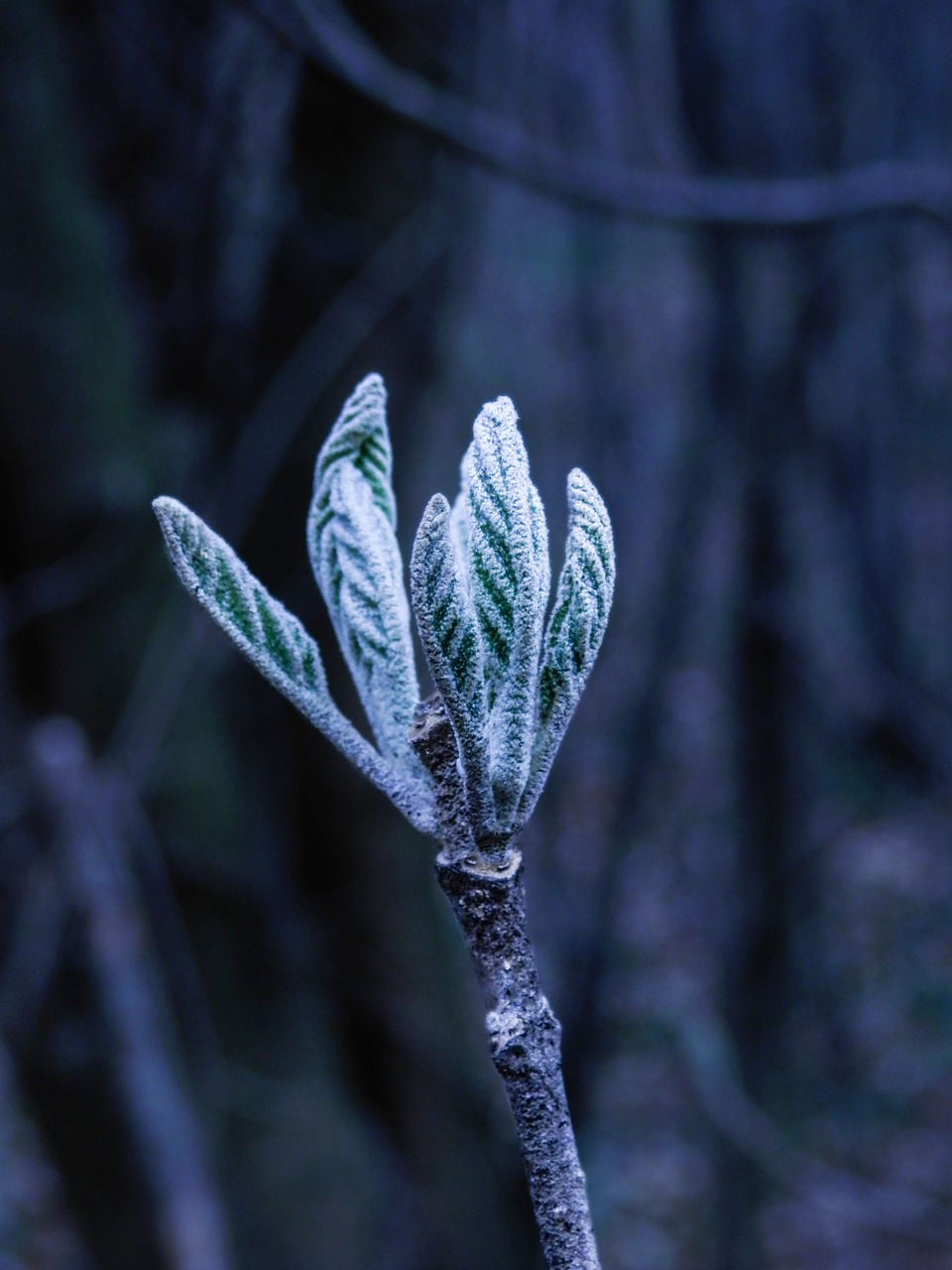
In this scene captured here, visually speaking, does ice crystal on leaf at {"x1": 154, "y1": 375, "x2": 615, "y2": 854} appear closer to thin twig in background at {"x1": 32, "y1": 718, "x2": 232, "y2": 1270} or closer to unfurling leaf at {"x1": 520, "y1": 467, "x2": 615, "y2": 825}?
unfurling leaf at {"x1": 520, "y1": 467, "x2": 615, "y2": 825}

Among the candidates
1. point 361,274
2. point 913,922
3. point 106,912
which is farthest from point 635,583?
point 913,922

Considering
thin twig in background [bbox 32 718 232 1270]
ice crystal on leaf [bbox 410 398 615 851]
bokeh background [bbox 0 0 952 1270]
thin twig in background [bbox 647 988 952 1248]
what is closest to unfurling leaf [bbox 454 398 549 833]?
ice crystal on leaf [bbox 410 398 615 851]

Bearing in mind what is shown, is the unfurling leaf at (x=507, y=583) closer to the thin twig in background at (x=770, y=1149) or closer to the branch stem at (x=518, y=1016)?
the branch stem at (x=518, y=1016)

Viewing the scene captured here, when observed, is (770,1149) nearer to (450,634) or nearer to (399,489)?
(399,489)

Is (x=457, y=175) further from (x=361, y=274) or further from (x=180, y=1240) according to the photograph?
(x=180, y=1240)

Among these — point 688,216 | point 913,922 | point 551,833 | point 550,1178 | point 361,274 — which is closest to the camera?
point 550,1178

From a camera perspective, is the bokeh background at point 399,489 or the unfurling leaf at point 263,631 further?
the bokeh background at point 399,489

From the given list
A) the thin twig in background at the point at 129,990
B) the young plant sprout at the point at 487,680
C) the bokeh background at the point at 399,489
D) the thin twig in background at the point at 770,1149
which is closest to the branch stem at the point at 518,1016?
the young plant sprout at the point at 487,680
